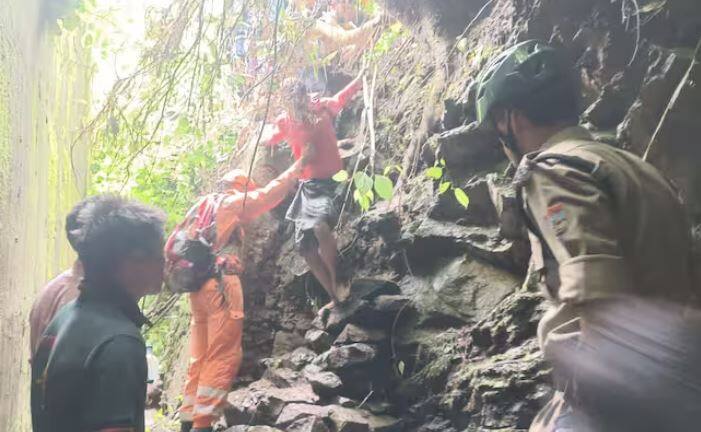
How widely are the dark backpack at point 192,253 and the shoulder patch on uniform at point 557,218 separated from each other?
371cm

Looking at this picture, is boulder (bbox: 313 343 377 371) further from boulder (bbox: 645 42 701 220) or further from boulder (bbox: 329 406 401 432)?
boulder (bbox: 645 42 701 220)

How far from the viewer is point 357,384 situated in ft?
14.8

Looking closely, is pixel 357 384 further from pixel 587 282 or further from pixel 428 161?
pixel 587 282

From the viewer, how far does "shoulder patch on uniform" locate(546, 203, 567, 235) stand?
177 cm

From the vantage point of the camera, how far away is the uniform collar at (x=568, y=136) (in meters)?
2.03

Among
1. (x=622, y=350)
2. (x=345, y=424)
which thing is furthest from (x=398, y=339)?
(x=622, y=350)

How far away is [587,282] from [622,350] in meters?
0.21

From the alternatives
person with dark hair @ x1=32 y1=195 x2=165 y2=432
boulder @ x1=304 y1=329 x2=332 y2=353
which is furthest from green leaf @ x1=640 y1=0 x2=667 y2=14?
boulder @ x1=304 y1=329 x2=332 y2=353

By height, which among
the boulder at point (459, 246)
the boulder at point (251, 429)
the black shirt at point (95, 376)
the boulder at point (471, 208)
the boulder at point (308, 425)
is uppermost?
the boulder at point (471, 208)

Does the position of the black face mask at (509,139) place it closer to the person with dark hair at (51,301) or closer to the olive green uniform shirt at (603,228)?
the olive green uniform shirt at (603,228)

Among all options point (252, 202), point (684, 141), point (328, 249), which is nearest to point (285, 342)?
point (328, 249)

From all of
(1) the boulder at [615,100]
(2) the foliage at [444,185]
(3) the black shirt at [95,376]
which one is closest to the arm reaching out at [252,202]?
(2) the foliage at [444,185]

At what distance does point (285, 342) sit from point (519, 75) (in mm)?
4736

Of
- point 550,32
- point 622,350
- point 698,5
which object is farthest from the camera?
point 550,32
